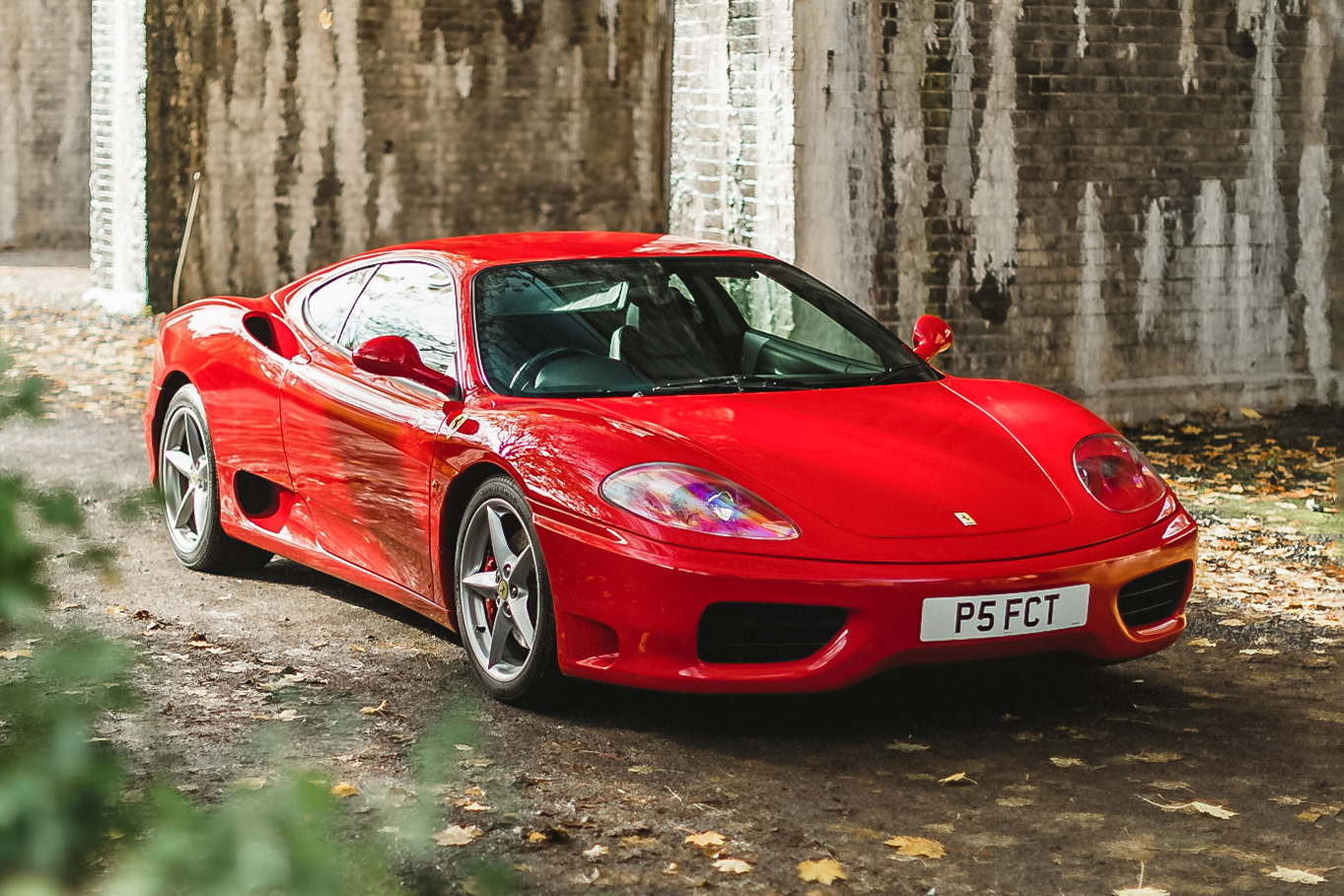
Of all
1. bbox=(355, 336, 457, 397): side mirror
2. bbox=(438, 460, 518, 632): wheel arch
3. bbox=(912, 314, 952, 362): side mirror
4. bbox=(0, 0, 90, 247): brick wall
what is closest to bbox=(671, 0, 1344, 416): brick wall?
bbox=(912, 314, 952, 362): side mirror

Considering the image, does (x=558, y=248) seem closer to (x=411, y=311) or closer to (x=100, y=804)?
(x=411, y=311)

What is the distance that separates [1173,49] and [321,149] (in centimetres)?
855

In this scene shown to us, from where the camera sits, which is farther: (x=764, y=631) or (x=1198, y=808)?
(x=764, y=631)

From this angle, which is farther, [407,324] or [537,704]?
[407,324]

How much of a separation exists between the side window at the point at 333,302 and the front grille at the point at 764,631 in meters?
2.14

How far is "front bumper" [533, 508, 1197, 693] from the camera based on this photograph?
161 inches

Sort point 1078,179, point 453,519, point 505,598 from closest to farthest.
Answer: point 505,598 < point 453,519 < point 1078,179

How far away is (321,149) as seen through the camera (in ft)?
52.2

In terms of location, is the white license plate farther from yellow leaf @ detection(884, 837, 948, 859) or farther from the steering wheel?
the steering wheel

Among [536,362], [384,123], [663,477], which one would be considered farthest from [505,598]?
[384,123]

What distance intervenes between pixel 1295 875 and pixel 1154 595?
1.28 m

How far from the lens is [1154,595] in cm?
463

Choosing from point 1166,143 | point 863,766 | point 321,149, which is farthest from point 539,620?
point 321,149

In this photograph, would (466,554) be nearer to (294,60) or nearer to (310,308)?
(310,308)
